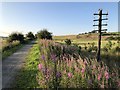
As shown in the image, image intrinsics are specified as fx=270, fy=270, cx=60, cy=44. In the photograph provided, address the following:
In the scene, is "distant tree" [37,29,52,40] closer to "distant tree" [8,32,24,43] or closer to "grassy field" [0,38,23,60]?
"distant tree" [8,32,24,43]

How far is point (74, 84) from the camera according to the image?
724cm

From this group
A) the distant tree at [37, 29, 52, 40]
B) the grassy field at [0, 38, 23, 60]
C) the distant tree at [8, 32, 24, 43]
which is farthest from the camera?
the distant tree at [8, 32, 24, 43]

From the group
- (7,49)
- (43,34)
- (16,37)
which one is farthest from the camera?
(16,37)

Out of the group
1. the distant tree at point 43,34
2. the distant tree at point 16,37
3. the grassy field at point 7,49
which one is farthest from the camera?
the distant tree at point 16,37

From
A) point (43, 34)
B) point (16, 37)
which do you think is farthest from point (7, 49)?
point (16, 37)

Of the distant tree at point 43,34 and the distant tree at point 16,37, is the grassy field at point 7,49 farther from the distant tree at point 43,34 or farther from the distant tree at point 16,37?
the distant tree at point 16,37

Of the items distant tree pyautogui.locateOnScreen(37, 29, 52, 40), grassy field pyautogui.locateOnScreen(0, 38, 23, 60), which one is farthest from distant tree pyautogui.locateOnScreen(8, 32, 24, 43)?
grassy field pyautogui.locateOnScreen(0, 38, 23, 60)

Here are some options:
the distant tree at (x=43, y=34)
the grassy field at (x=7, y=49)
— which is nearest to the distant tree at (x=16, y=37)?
the distant tree at (x=43, y=34)

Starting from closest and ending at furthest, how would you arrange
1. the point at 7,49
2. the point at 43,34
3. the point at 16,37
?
1. the point at 7,49
2. the point at 43,34
3. the point at 16,37

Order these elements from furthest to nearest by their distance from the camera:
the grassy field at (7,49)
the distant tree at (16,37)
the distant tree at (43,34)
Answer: the distant tree at (16,37) < the distant tree at (43,34) < the grassy field at (7,49)

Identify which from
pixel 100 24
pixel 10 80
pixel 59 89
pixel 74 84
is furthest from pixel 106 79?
pixel 100 24

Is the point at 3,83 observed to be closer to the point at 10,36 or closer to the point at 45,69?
the point at 45,69

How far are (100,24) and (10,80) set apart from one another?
29.1ft

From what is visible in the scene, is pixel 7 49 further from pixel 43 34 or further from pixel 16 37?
pixel 16 37
